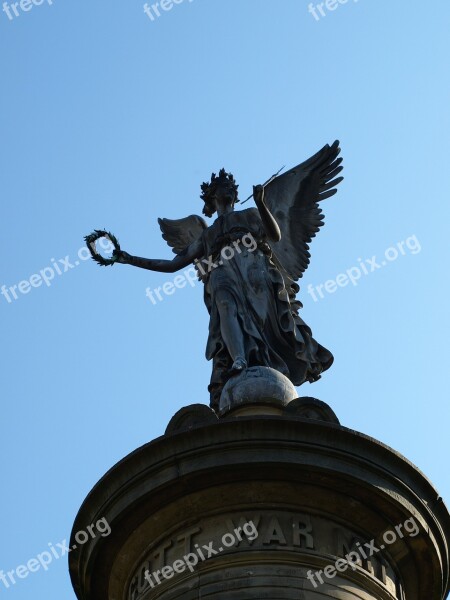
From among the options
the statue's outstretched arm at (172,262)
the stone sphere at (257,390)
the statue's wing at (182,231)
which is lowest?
the stone sphere at (257,390)

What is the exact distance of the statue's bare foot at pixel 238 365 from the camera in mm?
14664

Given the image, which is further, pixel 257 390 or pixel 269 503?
pixel 257 390

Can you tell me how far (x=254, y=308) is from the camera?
15.7 m

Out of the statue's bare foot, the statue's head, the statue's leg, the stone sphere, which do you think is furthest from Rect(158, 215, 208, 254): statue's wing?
the stone sphere

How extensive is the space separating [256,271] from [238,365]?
6.06 ft

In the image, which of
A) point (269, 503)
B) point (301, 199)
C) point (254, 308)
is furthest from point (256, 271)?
point (269, 503)

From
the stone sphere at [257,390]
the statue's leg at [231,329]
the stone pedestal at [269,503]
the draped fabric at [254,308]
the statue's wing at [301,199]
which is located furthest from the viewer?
the statue's wing at [301,199]

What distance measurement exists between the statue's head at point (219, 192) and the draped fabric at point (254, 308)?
2.21ft

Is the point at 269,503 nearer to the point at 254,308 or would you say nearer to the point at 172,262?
the point at 254,308

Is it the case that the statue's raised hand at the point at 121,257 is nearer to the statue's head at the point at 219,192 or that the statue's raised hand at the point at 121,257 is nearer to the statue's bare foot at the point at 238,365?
the statue's head at the point at 219,192

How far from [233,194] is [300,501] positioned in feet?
20.8

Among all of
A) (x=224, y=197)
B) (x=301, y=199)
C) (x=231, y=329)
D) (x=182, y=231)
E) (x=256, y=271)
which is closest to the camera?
(x=231, y=329)

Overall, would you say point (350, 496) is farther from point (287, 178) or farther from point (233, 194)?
point (287, 178)

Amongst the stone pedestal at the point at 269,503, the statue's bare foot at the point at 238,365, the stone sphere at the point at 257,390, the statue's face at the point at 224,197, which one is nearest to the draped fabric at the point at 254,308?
the statue's bare foot at the point at 238,365
